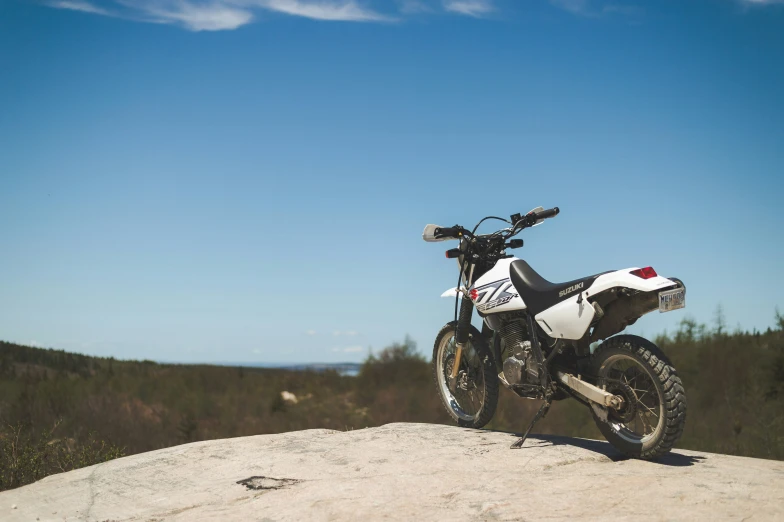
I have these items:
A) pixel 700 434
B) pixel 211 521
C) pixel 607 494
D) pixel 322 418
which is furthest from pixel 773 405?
pixel 211 521

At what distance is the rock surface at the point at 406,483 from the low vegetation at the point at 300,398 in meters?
8.08

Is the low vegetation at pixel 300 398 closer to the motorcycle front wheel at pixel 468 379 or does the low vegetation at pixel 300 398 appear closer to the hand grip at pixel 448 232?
the motorcycle front wheel at pixel 468 379

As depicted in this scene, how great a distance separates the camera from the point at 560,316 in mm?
6066

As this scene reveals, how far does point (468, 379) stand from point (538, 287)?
1.76m

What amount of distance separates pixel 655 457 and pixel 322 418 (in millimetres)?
14482

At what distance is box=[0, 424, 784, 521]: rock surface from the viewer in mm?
4508

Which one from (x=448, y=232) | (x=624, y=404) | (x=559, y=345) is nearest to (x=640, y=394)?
(x=624, y=404)

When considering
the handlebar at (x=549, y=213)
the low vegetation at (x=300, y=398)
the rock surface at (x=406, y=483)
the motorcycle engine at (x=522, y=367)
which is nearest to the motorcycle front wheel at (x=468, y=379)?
the rock surface at (x=406, y=483)

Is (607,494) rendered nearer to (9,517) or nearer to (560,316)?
(560,316)

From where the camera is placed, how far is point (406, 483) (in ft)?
17.0

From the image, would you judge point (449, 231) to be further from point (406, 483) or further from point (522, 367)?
point (406, 483)

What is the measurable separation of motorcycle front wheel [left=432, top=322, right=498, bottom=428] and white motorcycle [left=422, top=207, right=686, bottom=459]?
11 mm

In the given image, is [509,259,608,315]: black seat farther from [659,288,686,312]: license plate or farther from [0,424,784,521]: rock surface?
[0,424,784,521]: rock surface

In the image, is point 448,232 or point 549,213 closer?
point 549,213
